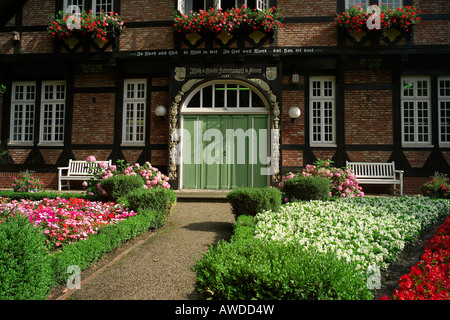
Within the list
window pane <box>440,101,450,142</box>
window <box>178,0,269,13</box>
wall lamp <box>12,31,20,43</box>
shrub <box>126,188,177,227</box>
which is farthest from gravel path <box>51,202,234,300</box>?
wall lamp <box>12,31,20,43</box>

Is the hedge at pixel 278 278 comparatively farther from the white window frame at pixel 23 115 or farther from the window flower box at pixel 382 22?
the white window frame at pixel 23 115

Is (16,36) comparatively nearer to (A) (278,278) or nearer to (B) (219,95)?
(B) (219,95)

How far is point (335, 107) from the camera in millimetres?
9695

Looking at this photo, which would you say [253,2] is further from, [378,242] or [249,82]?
[378,242]

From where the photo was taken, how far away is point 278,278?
210 centimetres

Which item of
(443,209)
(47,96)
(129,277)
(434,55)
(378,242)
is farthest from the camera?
(47,96)

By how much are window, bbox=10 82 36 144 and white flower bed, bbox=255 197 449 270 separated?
978 centimetres

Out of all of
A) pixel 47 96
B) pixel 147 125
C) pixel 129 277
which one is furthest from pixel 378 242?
pixel 47 96

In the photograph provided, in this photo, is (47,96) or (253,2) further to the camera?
(47,96)

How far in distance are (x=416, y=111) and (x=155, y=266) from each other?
31.6 ft

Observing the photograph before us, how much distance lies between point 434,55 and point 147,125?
909cm

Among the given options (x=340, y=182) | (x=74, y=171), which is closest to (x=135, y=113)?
(x=74, y=171)

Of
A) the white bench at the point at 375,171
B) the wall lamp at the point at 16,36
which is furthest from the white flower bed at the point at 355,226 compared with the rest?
the wall lamp at the point at 16,36

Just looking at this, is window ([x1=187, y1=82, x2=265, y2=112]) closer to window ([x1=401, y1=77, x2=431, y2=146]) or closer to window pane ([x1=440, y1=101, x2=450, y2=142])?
window ([x1=401, y1=77, x2=431, y2=146])
